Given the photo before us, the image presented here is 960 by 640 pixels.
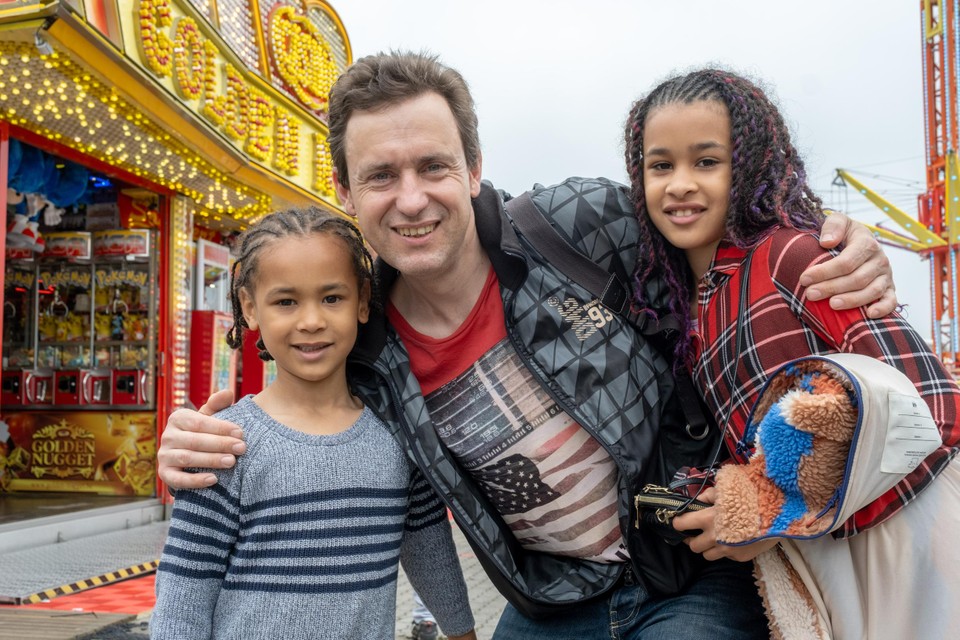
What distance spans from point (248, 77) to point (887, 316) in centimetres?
768

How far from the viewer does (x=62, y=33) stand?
518 cm

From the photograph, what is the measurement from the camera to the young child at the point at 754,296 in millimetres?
1706

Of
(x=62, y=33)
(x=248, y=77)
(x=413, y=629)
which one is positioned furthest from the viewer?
(x=248, y=77)

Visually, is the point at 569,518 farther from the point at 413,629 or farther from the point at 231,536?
the point at 413,629

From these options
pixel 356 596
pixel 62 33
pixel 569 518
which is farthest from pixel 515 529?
pixel 62 33

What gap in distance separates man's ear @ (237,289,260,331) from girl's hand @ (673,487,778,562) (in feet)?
4.10

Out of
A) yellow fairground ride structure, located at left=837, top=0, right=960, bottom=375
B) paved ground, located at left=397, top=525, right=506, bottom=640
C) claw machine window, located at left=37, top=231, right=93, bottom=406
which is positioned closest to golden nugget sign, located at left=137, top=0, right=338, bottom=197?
claw machine window, located at left=37, top=231, right=93, bottom=406

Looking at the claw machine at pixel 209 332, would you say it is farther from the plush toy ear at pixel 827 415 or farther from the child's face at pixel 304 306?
the plush toy ear at pixel 827 415

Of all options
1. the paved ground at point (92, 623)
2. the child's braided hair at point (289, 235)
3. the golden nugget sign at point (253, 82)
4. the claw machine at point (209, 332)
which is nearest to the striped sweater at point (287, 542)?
the child's braided hair at point (289, 235)

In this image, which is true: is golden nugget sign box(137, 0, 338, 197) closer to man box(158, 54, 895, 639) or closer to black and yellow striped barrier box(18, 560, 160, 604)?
black and yellow striped barrier box(18, 560, 160, 604)

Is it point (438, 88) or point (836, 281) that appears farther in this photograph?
point (438, 88)

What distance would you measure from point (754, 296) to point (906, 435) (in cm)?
50

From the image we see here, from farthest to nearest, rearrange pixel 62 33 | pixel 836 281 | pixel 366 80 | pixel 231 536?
pixel 62 33
pixel 366 80
pixel 231 536
pixel 836 281

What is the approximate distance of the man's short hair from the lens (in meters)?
2.32
